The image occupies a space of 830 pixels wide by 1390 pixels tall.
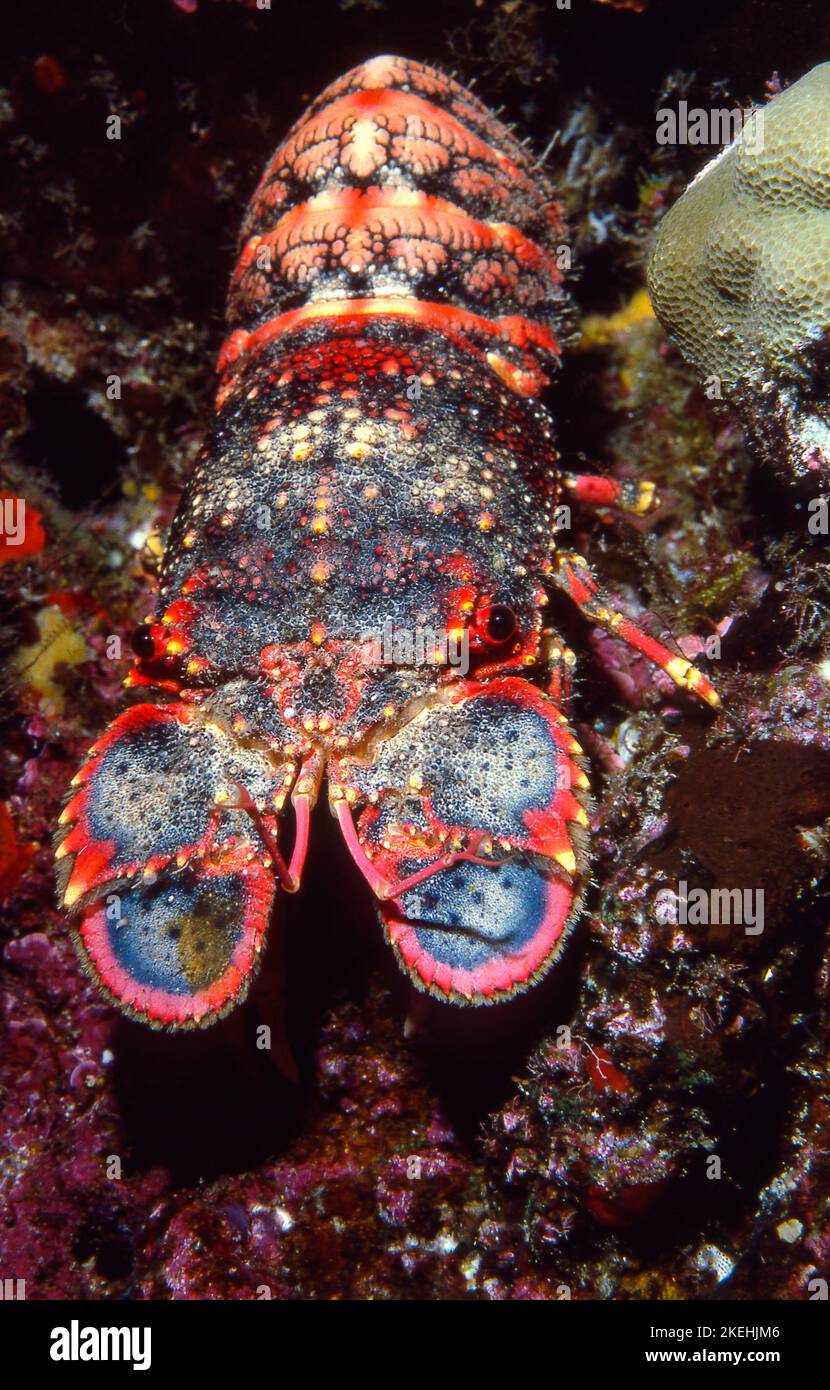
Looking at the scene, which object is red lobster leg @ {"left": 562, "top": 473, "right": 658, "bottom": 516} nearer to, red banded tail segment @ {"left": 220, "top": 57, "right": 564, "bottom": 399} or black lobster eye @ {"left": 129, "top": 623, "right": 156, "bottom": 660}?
red banded tail segment @ {"left": 220, "top": 57, "right": 564, "bottom": 399}

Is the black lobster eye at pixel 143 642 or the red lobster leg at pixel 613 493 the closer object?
the black lobster eye at pixel 143 642

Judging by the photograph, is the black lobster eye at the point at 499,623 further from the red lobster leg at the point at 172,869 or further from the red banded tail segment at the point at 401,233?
the red banded tail segment at the point at 401,233

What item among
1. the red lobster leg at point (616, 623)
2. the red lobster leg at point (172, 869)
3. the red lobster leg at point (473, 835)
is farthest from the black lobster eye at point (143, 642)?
the red lobster leg at point (616, 623)

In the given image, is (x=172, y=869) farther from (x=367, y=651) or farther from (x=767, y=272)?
(x=767, y=272)

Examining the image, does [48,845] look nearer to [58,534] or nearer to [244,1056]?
[244,1056]
